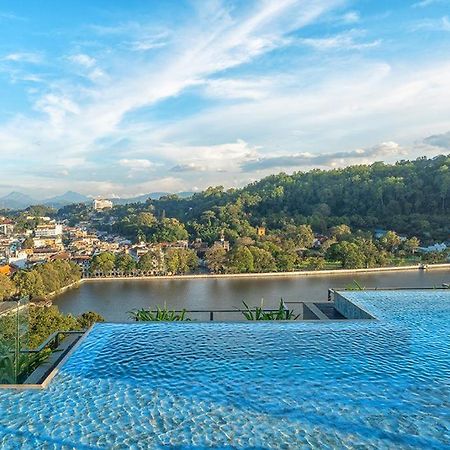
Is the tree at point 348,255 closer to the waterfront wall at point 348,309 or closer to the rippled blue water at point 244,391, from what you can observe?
the waterfront wall at point 348,309

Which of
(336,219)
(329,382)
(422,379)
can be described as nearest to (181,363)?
(329,382)

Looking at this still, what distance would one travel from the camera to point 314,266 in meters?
28.1

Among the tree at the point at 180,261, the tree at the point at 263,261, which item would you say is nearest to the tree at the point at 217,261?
the tree at the point at 180,261

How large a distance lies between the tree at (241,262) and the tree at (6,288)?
1221 cm

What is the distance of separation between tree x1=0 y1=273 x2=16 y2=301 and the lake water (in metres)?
1.91

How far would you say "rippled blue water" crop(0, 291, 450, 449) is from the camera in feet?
7.68

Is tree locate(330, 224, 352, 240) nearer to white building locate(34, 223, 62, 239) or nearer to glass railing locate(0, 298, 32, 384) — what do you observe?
white building locate(34, 223, 62, 239)

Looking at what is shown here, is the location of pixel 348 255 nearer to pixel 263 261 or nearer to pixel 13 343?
pixel 263 261

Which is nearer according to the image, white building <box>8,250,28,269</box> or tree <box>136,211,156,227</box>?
white building <box>8,250,28,269</box>

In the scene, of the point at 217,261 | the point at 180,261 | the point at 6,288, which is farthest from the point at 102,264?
the point at 6,288

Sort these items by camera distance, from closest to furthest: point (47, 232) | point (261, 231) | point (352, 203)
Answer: point (261, 231) < point (352, 203) < point (47, 232)

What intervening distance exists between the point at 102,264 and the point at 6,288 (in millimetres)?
7682

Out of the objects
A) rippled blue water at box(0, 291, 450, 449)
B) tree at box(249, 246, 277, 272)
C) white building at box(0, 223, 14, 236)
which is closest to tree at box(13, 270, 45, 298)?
tree at box(249, 246, 277, 272)

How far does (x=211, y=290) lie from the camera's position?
22250 millimetres
